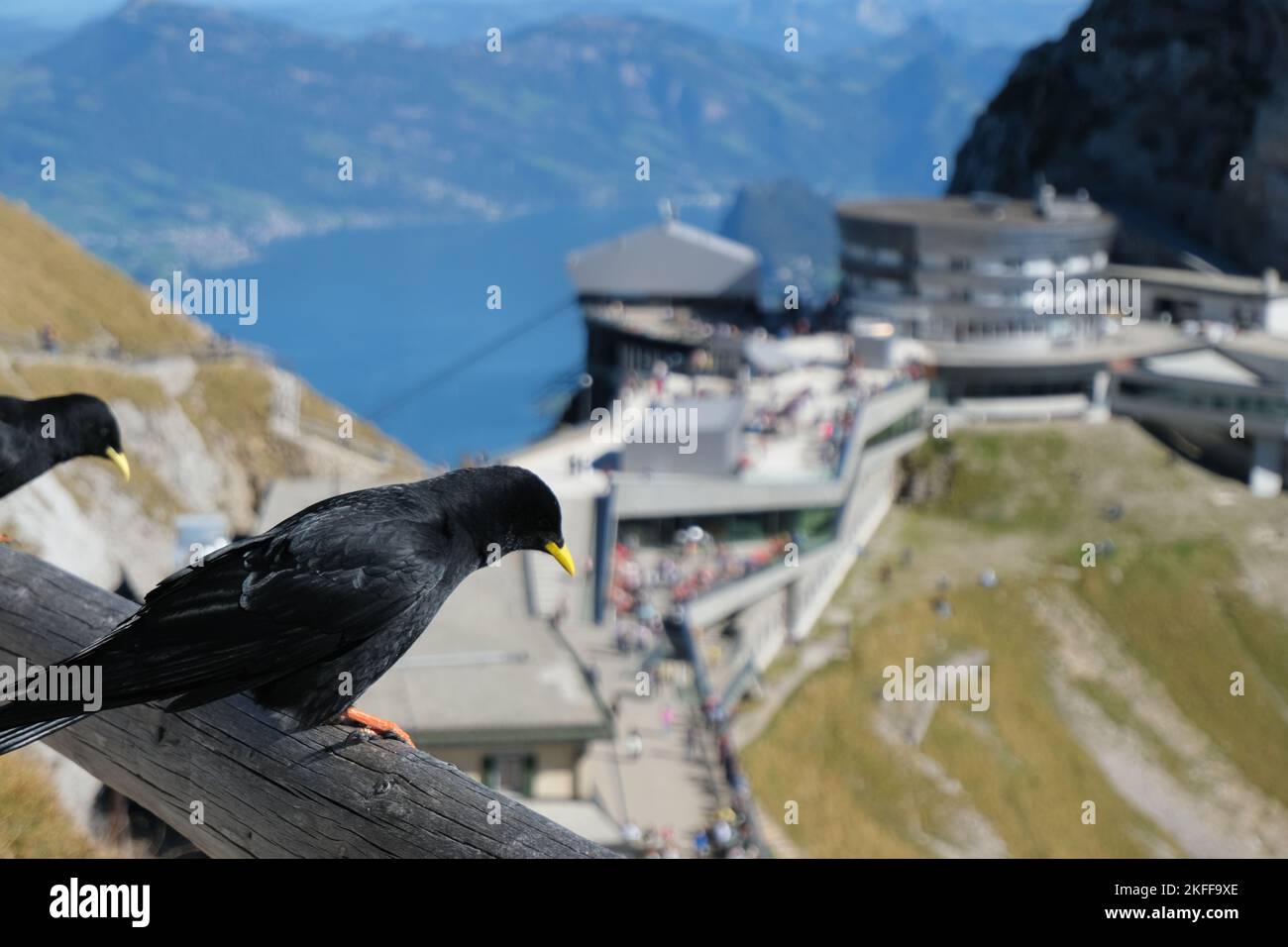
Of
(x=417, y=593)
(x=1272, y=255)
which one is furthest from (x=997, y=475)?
(x=417, y=593)

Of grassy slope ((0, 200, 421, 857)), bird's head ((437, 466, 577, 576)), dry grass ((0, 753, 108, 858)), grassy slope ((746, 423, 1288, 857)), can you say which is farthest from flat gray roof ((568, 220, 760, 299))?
bird's head ((437, 466, 577, 576))

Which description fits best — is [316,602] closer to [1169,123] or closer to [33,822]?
[33,822]

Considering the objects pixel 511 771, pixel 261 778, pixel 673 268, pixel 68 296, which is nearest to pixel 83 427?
pixel 261 778

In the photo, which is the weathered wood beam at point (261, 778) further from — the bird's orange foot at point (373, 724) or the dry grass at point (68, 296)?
the dry grass at point (68, 296)

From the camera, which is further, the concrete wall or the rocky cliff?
the rocky cliff

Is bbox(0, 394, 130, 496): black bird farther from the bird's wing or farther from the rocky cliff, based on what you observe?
the rocky cliff
